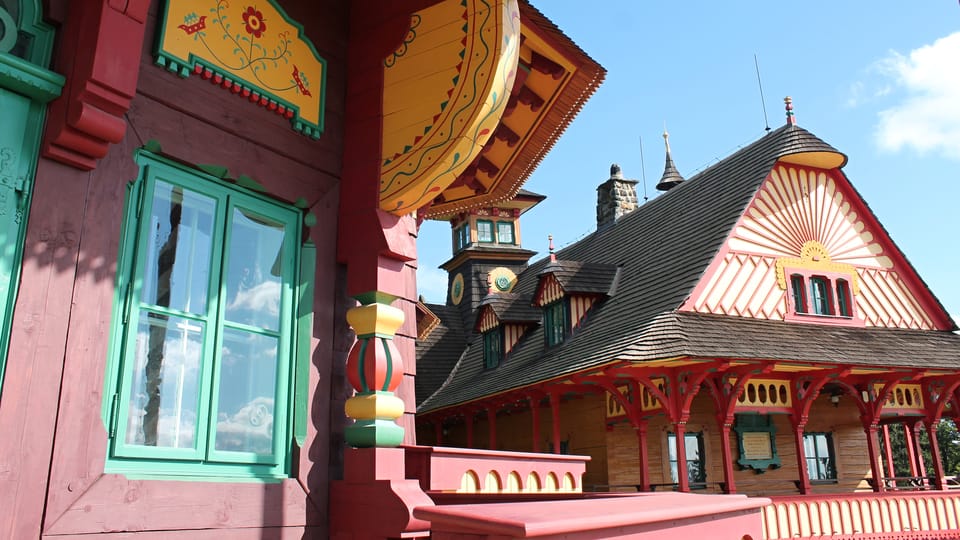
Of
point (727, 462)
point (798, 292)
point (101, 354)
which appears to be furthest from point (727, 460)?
point (101, 354)

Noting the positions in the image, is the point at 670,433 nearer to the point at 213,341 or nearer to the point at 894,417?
the point at 894,417

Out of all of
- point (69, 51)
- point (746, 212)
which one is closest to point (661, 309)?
point (746, 212)

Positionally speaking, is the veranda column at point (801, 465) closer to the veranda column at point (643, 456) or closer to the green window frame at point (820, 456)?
the green window frame at point (820, 456)

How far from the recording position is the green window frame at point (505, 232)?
30452 mm

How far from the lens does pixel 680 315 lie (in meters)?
15.3

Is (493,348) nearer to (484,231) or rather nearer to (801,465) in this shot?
(484,231)

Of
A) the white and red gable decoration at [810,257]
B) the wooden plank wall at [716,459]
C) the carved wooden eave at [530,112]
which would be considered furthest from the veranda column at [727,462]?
the carved wooden eave at [530,112]

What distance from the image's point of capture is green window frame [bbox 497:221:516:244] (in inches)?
1199

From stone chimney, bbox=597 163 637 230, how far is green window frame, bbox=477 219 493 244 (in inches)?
168

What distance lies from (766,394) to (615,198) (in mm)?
12771

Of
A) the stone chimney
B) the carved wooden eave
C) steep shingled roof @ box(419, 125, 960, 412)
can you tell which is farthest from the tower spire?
the carved wooden eave

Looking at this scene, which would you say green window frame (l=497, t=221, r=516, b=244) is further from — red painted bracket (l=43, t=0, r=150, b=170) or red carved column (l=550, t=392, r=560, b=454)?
red painted bracket (l=43, t=0, r=150, b=170)

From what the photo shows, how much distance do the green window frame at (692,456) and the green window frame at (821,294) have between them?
401cm

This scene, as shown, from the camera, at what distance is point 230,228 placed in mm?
3828
